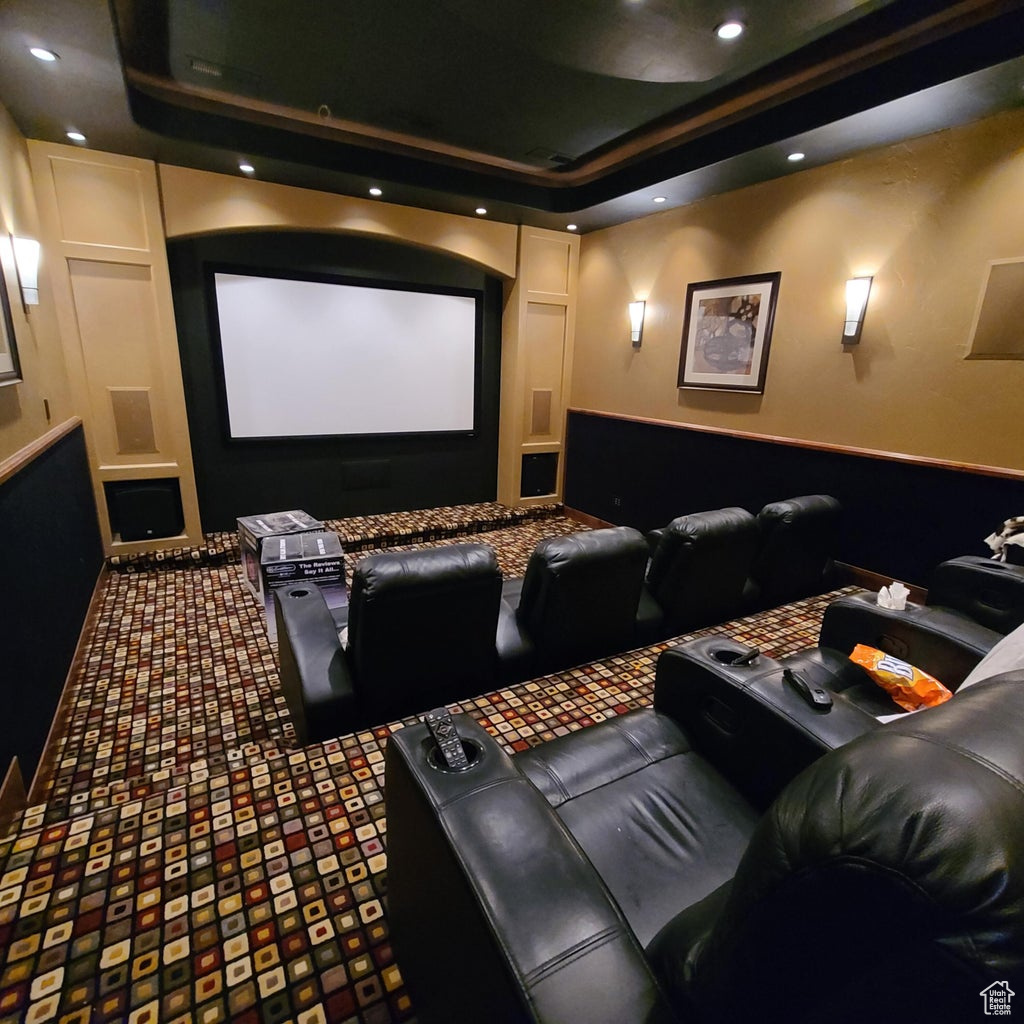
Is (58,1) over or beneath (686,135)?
beneath

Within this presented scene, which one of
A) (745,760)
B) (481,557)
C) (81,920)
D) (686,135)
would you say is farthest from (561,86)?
(81,920)

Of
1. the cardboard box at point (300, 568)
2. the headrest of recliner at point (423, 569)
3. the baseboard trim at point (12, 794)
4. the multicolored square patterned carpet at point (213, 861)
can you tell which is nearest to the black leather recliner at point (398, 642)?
the headrest of recliner at point (423, 569)

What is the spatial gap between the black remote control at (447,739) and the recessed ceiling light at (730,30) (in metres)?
3.00

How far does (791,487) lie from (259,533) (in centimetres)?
373

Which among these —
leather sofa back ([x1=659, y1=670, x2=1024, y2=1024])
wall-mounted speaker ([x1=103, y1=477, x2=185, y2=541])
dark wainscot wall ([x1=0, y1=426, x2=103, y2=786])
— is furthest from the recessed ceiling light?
wall-mounted speaker ([x1=103, y1=477, x2=185, y2=541])

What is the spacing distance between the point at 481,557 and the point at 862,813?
1.32m

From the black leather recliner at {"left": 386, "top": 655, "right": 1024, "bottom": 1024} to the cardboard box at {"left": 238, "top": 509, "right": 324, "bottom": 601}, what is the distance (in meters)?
2.68

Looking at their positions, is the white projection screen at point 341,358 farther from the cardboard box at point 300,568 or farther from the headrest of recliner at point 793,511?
the headrest of recliner at point 793,511

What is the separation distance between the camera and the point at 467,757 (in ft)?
3.10

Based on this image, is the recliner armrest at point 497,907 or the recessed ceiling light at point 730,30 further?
the recessed ceiling light at point 730,30

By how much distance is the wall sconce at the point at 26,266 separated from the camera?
273 cm

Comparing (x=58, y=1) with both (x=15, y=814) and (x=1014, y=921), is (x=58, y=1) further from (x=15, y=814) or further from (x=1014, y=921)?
(x=1014, y=921)

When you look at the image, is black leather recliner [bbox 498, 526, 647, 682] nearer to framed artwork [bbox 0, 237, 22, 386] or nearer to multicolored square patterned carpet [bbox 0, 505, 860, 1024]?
multicolored square patterned carpet [bbox 0, 505, 860, 1024]

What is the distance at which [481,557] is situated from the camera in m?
1.70
